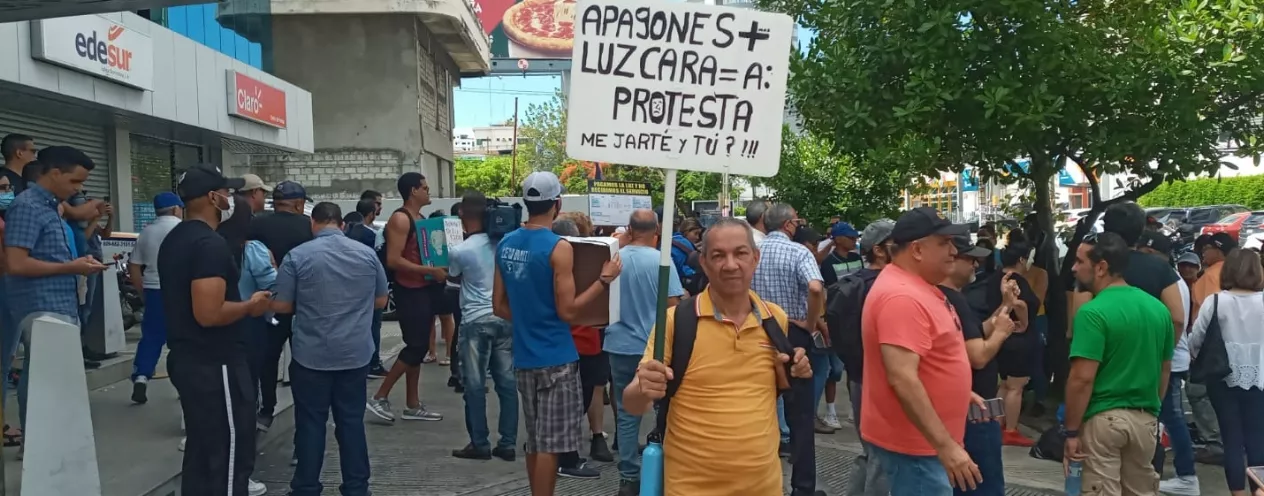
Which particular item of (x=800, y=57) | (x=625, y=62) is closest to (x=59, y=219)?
(x=625, y=62)

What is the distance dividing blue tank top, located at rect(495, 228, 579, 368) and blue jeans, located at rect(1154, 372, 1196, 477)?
3.75 metres

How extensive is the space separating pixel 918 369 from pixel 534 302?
2.46 metres

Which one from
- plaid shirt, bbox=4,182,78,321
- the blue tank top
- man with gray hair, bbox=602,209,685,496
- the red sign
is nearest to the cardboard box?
the blue tank top

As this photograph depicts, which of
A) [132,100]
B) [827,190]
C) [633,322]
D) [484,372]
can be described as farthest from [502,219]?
[827,190]

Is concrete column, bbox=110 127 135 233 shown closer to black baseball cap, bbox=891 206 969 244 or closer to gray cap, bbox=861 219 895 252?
gray cap, bbox=861 219 895 252

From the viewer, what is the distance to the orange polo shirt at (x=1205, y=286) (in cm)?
781

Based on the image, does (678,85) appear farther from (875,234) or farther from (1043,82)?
(1043,82)

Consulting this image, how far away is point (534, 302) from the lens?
5.66 m

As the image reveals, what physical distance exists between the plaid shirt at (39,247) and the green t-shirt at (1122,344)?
18.3ft

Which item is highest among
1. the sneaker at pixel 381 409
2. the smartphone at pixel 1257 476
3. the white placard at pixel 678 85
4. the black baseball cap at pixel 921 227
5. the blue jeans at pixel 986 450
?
the white placard at pixel 678 85

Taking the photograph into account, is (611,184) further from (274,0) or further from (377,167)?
(274,0)

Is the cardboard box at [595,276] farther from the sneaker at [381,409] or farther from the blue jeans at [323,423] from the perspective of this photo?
the sneaker at [381,409]

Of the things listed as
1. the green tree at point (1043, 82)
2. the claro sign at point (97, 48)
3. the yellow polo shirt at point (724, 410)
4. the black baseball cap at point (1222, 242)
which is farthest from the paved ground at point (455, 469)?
the claro sign at point (97, 48)

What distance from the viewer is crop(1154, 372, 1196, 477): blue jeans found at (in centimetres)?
649
